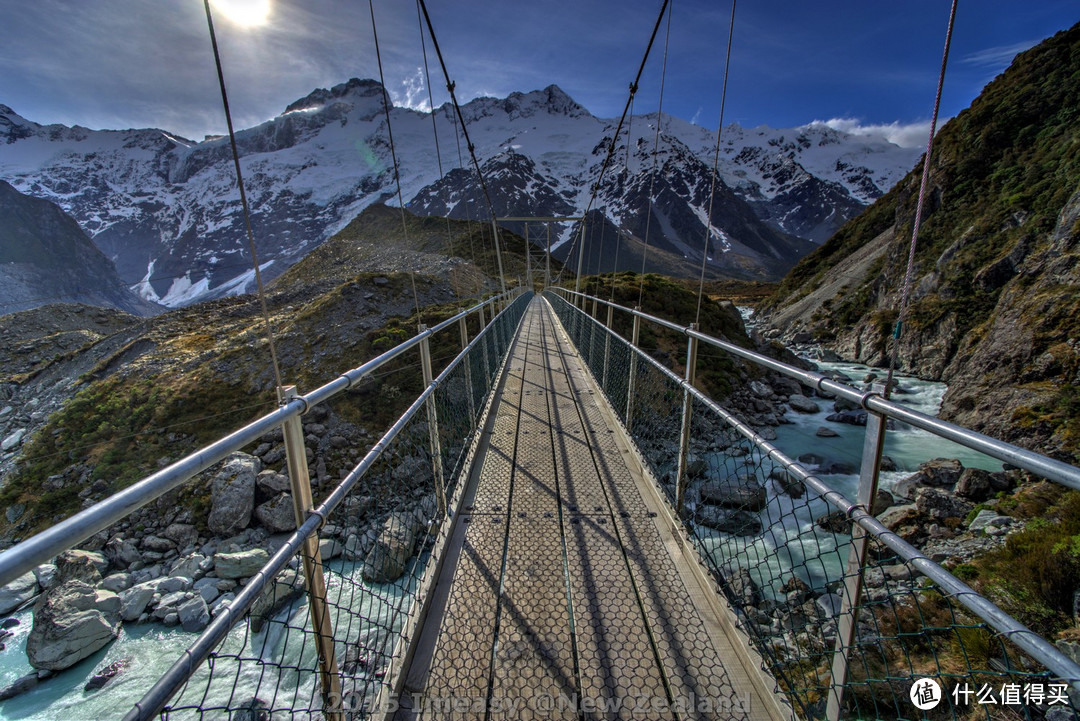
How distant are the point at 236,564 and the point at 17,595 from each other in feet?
8.95

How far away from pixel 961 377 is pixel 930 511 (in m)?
6.92

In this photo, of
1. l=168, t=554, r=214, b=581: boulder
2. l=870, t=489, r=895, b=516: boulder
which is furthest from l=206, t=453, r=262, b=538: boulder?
l=870, t=489, r=895, b=516: boulder

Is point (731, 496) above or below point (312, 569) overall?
below

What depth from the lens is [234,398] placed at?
33.7ft

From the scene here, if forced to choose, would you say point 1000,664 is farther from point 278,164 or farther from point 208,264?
point 278,164

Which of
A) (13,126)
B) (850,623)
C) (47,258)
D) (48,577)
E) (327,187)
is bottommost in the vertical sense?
(48,577)

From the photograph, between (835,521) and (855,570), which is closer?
(855,570)

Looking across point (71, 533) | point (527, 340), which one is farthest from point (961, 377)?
point (71, 533)

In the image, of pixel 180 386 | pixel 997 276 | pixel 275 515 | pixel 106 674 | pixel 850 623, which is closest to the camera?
pixel 850 623

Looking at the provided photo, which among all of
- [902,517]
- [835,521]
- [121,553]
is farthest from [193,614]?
[902,517]

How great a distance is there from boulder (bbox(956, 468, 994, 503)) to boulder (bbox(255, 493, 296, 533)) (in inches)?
397

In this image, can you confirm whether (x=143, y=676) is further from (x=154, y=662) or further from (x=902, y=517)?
(x=902, y=517)

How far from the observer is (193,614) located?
539 centimetres

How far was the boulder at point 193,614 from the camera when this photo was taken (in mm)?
5348
